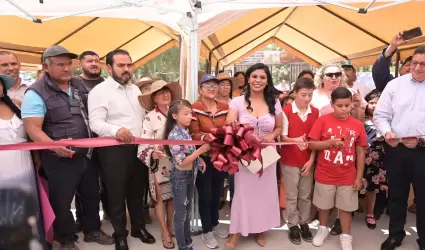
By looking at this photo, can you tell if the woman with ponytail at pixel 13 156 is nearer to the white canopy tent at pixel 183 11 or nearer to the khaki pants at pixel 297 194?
the white canopy tent at pixel 183 11

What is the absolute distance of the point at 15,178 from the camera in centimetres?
228

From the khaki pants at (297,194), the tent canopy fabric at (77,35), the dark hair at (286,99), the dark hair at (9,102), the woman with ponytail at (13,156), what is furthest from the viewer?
the tent canopy fabric at (77,35)

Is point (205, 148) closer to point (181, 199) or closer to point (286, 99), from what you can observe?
point (181, 199)

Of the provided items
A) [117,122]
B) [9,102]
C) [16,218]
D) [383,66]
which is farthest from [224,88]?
[16,218]

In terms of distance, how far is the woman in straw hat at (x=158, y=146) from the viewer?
2.79 meters

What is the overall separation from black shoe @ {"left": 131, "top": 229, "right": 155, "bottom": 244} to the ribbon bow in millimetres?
1351

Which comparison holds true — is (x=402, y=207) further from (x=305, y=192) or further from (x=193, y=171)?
(x=193, y=171)

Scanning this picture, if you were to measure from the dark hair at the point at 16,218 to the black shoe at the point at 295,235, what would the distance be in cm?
234

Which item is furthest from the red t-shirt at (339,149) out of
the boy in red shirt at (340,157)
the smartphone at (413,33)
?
the smartphone at (413,33)

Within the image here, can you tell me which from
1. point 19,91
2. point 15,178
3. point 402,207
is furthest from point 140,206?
point 402,207

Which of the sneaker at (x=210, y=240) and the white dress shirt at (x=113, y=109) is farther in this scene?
the sneaker at (x=210, y=240)

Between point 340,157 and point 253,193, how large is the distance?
0.86m

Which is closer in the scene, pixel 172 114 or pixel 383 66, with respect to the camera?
pixel 172 114

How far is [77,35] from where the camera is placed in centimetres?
686
